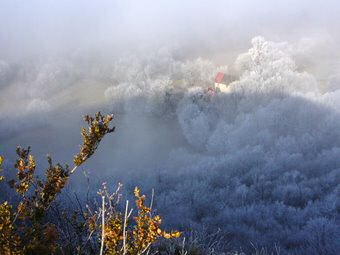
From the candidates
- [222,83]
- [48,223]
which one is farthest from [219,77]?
[48,223]

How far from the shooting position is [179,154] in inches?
531

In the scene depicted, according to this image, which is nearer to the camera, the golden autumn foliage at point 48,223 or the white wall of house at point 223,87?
the golden autumn foliage at point 48,223

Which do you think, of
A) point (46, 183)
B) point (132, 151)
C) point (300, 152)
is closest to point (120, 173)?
point (132, 151)

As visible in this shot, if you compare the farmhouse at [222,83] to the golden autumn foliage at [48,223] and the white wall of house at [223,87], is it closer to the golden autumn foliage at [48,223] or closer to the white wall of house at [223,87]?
the white wall of house at [223,87]

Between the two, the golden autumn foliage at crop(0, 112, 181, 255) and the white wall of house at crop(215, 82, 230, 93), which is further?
the white wall of house at crop(215, 82, 230, 93)

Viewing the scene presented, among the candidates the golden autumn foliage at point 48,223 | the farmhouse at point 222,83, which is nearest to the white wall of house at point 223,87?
the farmhouse at point 222,83

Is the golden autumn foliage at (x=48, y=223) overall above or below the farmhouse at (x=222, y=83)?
below

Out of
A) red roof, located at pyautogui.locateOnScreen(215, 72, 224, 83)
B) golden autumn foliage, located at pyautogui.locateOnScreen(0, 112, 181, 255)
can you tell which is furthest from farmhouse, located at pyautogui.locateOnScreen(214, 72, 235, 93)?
golden autumn foliage, located at pyautogui.locateOnScreen(0, 112, 181, 255)

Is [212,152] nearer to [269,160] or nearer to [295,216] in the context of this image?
[269,160]

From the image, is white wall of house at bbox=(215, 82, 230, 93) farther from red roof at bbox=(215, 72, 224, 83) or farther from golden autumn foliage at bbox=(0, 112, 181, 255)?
golden autumn foliage at bbox=(0, 112, 181, 255)

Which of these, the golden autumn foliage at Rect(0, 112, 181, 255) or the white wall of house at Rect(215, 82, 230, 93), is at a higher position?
the white wall of house at Rect(215, 82, 230, 93)

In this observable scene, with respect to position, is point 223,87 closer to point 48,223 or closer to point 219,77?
point 219,77

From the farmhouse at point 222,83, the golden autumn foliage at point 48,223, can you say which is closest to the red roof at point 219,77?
the farmhouse at point 222,83

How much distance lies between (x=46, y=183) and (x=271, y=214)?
9159 millimetres
